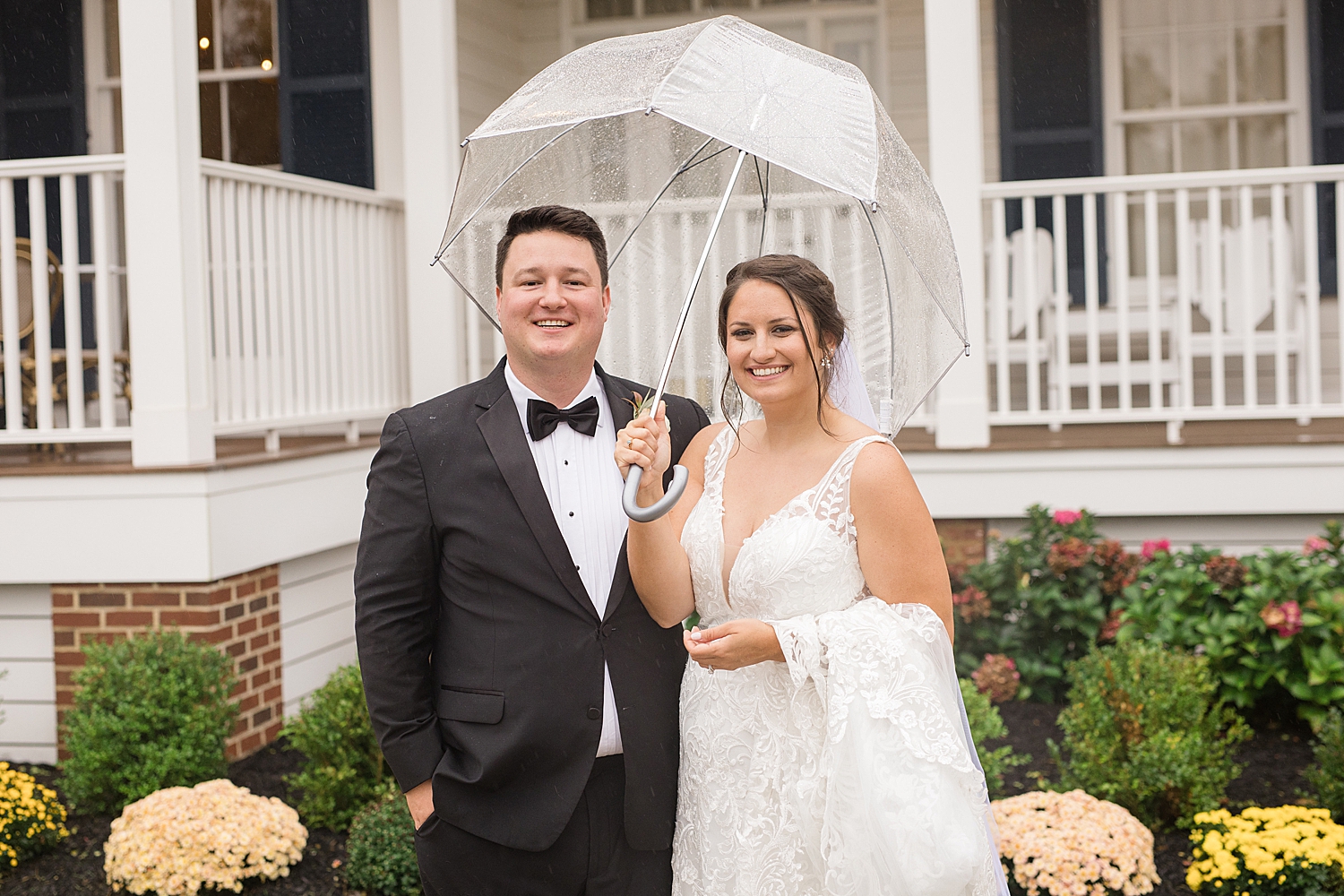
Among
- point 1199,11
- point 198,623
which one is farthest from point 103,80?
point 1199,11

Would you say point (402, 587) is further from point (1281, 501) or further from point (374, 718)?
point (1281, 501)

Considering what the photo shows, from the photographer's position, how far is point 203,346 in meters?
5.34

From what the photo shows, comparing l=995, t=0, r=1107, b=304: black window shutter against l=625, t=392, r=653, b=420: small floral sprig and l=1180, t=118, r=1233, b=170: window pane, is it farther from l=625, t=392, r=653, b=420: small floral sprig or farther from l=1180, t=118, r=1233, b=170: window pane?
l=625, t=392, r=653, b=420: small floral sprig

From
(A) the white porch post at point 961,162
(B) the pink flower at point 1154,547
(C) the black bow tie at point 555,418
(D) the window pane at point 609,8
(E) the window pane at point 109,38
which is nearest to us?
(C) the black bow tie at point 555,418

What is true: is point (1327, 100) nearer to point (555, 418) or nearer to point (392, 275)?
point (392, 275)

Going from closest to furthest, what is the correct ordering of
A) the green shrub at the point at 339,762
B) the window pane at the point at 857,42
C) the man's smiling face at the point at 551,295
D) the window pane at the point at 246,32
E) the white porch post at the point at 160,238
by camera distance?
the man's smiling face at the point at 551,295 < the green shrub at the point at 339,762 < the white porch post at the point at 160,238 < the window pane at the point at 246,32 < the window pane at the point at 857,42

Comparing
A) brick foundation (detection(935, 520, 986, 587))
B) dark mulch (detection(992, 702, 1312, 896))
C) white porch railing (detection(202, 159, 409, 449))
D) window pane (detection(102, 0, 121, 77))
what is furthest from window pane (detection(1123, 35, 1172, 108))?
window pane (detection(102, 0, 121, 77))

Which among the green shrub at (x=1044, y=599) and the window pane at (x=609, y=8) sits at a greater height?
the window pane at (x=609, y=8)

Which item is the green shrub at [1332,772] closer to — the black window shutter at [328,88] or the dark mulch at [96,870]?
the dark mulch at [96,870]

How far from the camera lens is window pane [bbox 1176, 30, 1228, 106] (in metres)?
8.87

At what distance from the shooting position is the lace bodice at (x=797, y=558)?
244 centimetres

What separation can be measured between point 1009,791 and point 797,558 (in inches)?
106

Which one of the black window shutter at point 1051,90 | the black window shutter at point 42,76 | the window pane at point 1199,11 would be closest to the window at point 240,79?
the black window shutter at point 42,76

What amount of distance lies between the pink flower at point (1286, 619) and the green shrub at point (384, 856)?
3.47m
